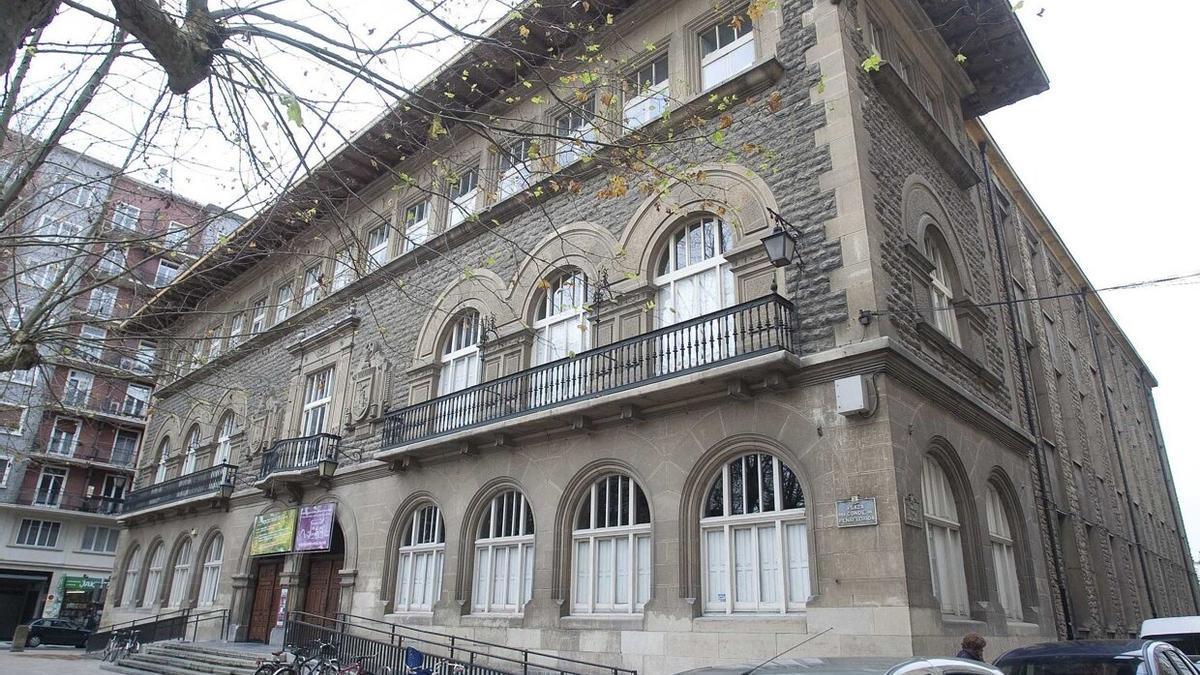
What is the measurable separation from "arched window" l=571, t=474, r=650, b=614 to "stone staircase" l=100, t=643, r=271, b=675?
753 cm

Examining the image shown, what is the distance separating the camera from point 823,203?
11344mm

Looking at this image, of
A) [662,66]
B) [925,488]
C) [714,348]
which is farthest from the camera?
[662,66]

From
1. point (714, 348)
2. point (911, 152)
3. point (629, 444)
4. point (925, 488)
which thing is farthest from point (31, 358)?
point (911, 152)

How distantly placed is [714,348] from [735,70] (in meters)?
5.30

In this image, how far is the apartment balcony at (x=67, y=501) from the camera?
3688cm

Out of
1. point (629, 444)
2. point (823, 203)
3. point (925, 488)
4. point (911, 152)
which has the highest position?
point (911, 152)

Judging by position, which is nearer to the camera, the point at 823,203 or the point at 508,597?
the point at 823,203

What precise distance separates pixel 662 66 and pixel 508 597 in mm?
10223

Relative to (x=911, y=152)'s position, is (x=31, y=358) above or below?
below

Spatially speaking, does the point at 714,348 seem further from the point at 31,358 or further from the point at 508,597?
the point at 31,358

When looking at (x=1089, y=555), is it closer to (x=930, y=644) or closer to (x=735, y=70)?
(x=930, y=644)

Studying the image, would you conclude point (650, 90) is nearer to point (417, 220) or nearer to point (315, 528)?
point (417, 220)

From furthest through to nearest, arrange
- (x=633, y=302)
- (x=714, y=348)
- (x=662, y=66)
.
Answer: (x=662, y=66) → (x=633, y=302) → (x=714, y=348)

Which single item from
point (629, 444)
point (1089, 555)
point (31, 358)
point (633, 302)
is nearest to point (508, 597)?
point (629, 444)
